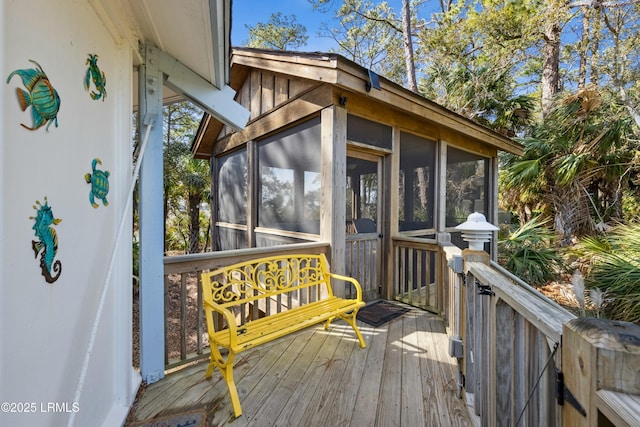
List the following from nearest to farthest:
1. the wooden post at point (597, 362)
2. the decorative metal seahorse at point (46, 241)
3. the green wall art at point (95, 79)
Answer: the wooden post at point (597, 362) < the decorative metal seahorse at point (46, 241) < the green wall art at point (95, 79)

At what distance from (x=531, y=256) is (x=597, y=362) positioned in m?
6.34

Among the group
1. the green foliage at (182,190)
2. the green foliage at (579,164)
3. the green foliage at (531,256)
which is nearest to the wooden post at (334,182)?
the green foliage at (531,256)

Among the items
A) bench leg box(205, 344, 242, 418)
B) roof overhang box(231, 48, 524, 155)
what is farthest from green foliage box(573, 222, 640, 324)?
bench leg box(205, 344, 242, 418)

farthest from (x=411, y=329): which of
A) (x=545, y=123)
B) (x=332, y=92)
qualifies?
(x=545, y=123)

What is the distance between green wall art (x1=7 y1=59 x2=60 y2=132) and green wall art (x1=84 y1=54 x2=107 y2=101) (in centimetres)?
33

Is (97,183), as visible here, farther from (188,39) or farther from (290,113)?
(290,113)

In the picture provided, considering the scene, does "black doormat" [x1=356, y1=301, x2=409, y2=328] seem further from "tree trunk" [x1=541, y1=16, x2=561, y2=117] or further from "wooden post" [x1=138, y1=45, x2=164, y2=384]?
"tree trunk" [x1=541, y1=16, x2=561, y2=117]

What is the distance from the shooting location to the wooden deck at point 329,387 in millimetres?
1674

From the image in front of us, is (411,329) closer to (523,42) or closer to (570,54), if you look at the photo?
(523,42)

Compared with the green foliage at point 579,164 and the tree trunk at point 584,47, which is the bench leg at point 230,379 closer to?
the green foliage at point 579,164

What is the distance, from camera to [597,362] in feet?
1.79

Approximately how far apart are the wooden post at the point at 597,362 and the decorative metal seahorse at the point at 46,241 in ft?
5.23

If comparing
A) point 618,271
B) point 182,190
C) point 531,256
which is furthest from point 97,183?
point 182,190

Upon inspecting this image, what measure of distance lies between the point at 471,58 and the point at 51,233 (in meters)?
10.1
